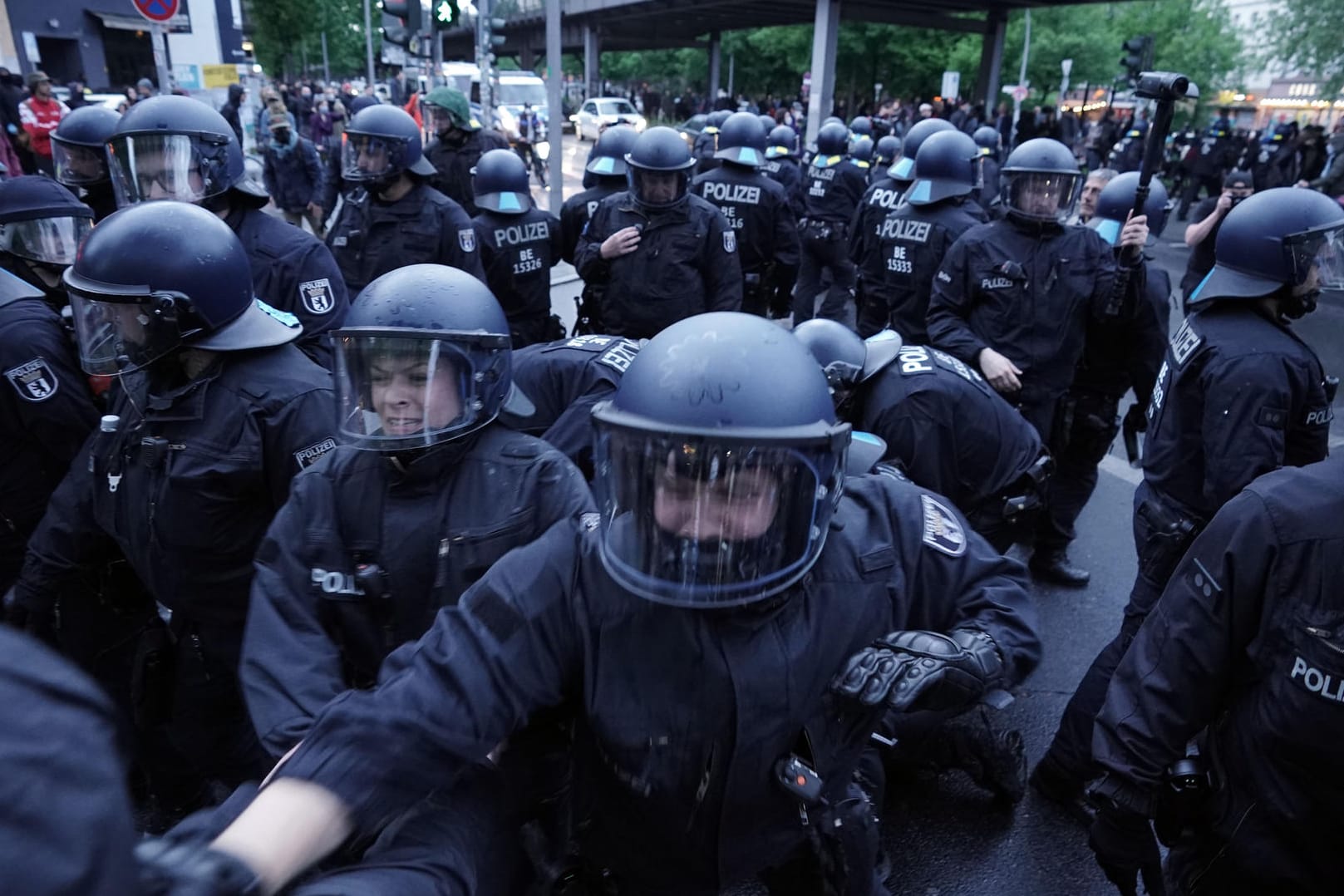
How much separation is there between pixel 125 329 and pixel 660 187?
3.41 m

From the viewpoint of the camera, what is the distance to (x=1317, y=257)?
114 inches

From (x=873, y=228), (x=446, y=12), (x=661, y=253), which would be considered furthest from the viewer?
(x=446, y=12)

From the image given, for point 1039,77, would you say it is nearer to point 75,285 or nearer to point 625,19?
point 625,19

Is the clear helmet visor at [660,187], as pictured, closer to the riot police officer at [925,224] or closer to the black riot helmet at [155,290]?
the riot police officer at [925,224]

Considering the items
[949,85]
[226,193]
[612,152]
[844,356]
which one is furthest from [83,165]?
[949,85]

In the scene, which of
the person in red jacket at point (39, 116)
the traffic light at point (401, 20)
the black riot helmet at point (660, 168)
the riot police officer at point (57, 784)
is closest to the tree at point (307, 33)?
the person in red jacket at point (39, 116)

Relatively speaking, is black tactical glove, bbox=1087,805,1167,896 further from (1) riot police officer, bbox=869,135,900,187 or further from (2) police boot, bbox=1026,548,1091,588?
(1) riot police officer, bbox=869,135,900,187

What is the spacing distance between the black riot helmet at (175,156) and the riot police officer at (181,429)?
5.30 feet

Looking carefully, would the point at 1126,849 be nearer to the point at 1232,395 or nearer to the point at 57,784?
the point at 1232,395

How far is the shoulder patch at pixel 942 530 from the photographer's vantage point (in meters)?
1.74

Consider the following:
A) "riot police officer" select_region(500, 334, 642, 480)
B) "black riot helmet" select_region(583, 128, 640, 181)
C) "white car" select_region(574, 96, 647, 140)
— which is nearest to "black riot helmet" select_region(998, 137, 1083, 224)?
"riot police officer" select_region(500, 334, 642, 480)

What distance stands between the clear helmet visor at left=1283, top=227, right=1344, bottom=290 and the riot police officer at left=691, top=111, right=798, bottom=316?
14.6 ft

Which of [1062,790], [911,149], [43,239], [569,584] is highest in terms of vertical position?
[911,149]

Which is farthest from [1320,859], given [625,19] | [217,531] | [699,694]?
[625,19]
